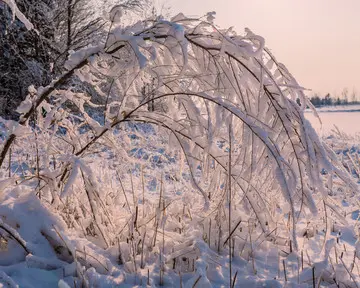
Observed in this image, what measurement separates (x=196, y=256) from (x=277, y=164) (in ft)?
1.95

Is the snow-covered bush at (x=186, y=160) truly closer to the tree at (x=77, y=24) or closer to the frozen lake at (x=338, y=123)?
the frozen lake at (x=338, y=123)

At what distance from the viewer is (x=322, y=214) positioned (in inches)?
72.2

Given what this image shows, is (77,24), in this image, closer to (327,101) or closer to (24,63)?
(24,63)

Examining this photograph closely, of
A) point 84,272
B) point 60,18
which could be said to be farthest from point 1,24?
point 84,272

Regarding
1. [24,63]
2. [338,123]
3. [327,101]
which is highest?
[24,63]

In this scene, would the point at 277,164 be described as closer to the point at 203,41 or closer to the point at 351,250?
the point at 203,41

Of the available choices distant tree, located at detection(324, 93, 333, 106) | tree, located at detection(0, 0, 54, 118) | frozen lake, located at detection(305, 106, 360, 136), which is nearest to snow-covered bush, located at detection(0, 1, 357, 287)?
frozen lake, located at detection(305, 106, 360, 136)

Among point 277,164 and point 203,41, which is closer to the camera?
point 277,164

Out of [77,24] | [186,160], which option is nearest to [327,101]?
[77,24]

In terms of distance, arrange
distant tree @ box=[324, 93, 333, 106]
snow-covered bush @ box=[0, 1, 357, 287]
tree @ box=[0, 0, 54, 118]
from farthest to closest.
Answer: distant tree @ box=[324, 93, 333, 106] < tree @ box=[0, 0, 54, 118] < snow-covered bush @ box=[0, 1, 357, 287]

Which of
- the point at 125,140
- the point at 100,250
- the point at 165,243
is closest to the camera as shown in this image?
the point at 100,250

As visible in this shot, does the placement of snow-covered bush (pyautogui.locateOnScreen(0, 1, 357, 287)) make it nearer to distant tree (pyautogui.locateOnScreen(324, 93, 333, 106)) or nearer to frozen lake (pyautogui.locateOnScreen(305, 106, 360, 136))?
frozen lake (pyautogui.locateOnScreen(305, 106, 360, 136))

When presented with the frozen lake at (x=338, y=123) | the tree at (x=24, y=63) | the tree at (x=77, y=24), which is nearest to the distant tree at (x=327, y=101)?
the frozen lake at (x=338, y=123)

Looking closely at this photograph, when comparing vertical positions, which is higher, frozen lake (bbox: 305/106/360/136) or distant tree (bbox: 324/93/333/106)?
distant tree (bbox: 324/93/333/106)
